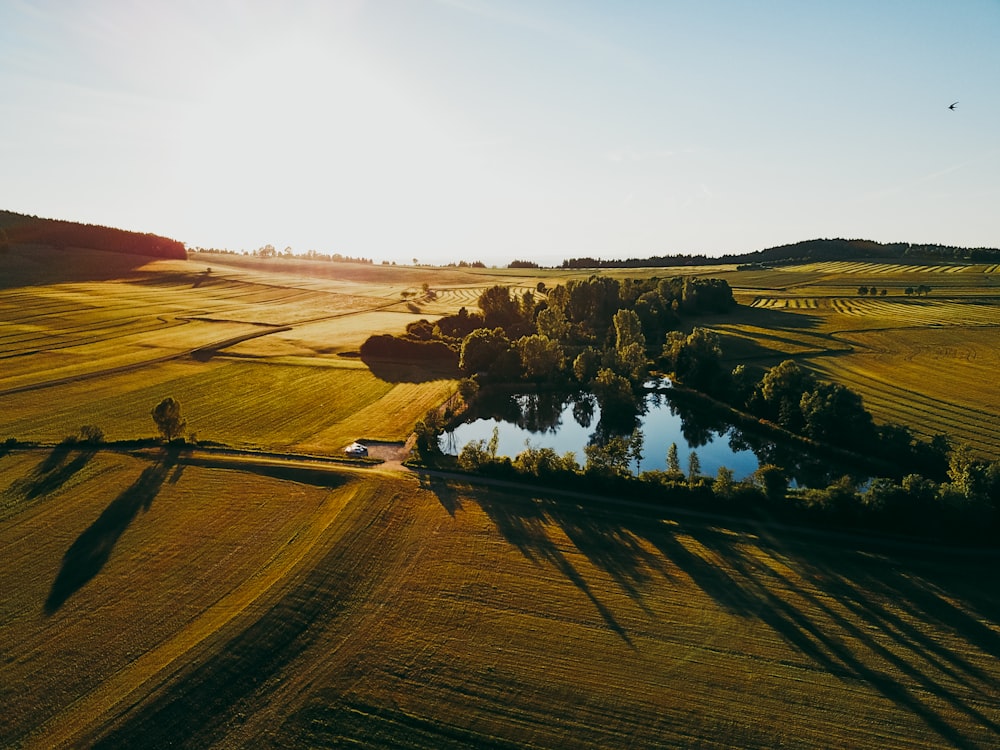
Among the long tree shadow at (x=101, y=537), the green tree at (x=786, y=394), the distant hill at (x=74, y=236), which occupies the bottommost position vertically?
the long tree shadow at (x=101, y=537)

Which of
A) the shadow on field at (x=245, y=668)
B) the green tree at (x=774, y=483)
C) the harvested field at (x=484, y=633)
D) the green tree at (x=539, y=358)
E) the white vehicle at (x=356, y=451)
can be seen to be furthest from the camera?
the green tree at (x=539, y=358)

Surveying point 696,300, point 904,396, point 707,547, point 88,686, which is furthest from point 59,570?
point 696,300

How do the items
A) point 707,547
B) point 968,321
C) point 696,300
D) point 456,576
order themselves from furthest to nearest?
point 696,300 < point 968,321 < point 707,547 < point 456,576

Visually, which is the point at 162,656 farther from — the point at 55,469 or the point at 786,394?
the point at 786,394

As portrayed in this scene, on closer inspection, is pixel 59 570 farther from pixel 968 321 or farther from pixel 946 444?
pixel 968 321

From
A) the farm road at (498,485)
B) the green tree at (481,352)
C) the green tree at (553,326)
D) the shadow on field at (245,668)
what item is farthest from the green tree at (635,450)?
the green tree at (553,326)

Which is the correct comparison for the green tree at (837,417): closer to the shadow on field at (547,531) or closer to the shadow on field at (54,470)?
the shadow on field at (547,531)
